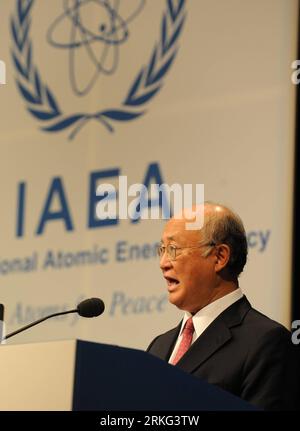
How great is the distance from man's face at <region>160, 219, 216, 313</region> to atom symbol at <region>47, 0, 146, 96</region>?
2.34 metres

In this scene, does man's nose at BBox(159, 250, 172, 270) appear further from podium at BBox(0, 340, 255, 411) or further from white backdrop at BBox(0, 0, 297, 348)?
white backdrop at BBox(0, 0, 297, 348)

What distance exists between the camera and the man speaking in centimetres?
299

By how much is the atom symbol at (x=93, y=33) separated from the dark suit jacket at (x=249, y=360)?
2.65 metres

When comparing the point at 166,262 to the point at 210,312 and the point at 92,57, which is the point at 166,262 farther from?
the point at 92,57

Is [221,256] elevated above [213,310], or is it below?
above

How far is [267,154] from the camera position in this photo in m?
4.78

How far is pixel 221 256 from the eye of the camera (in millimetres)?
3432

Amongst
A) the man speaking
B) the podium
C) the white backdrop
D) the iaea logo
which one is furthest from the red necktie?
the iaea logo

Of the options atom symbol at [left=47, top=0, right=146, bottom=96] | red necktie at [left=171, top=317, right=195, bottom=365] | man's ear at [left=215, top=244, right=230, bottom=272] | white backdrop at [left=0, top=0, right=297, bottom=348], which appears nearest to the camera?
red necktie at [left=171, top=317, right=195, bottom=365]

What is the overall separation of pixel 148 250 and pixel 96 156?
2.15 feet

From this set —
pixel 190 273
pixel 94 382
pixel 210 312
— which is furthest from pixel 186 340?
pixel 94 382

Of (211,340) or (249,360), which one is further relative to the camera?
(211,340)

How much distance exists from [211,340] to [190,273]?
324 mm
